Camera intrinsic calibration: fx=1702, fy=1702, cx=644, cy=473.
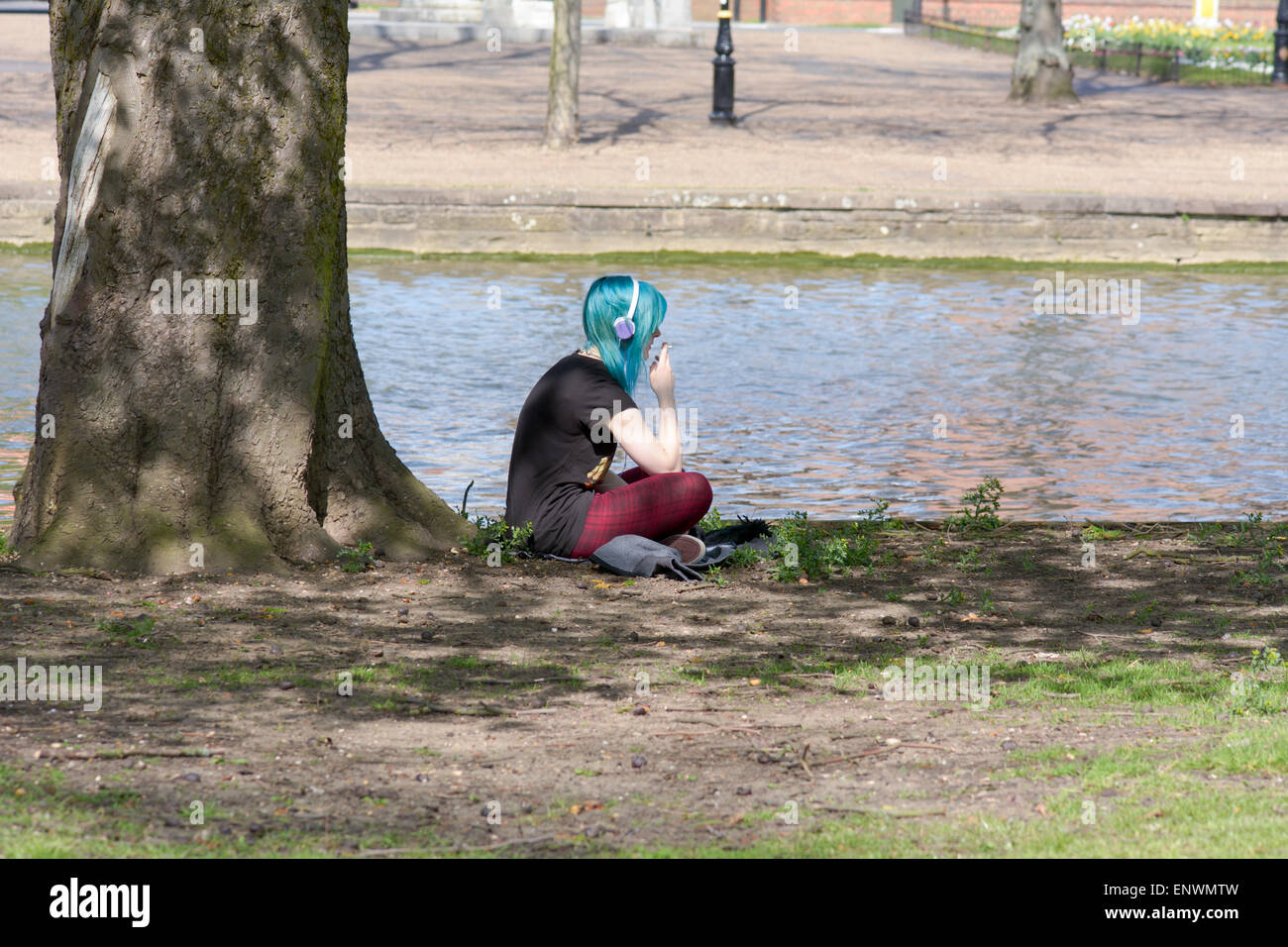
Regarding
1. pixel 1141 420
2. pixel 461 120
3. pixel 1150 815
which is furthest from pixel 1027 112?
pixel 1150 815

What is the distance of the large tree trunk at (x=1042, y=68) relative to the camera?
2675cm

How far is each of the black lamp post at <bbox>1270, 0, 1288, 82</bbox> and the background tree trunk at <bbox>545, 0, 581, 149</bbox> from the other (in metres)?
14.8

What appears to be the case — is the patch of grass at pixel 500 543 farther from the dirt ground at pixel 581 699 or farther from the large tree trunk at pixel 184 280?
the large tree trunk at pixel 184 280

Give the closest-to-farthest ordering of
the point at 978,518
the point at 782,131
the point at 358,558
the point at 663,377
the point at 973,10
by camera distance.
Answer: the point at 358,558, the point at 663,377, the point at 978,518, the point at 782,131, the point at 973,10

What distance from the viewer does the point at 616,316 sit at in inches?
261

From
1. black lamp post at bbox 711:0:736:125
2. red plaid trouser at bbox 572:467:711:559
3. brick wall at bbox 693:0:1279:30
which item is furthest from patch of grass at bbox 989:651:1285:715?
brick wall at bbox 693:0:1279:30

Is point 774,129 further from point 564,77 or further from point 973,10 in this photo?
point 973,10

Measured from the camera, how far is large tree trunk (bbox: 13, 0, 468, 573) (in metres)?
6.16

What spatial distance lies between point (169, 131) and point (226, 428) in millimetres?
1098

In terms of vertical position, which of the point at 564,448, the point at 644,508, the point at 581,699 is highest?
the point at 564,448

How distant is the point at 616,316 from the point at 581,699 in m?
2.01

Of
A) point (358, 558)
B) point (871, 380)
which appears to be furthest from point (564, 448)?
point (871, 380)

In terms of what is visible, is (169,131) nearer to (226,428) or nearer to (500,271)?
(226,428)

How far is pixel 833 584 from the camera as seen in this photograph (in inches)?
261
